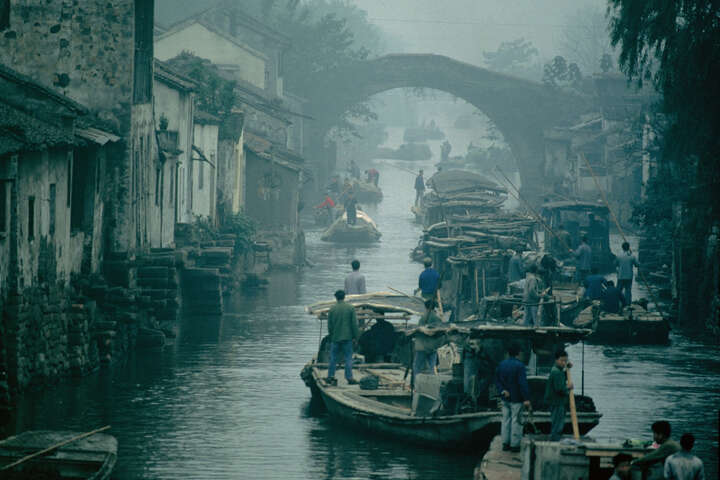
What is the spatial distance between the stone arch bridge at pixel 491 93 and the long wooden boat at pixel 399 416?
43407 millimetres

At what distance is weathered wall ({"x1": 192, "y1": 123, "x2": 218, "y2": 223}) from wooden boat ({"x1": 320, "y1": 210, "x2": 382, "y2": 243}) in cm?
1126

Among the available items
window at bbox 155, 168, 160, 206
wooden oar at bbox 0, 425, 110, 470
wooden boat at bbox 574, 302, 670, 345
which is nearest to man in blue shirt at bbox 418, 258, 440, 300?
wooden boat at bbox 574, 302, 670, 345

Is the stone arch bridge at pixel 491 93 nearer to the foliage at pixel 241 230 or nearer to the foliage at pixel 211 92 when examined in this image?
the foliage at pixel 211 92

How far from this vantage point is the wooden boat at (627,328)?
2686 cm

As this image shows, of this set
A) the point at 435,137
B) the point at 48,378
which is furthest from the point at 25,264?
the point at 435,137

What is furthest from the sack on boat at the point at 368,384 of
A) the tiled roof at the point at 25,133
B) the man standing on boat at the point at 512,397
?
the tiled roof at the point at 25,133

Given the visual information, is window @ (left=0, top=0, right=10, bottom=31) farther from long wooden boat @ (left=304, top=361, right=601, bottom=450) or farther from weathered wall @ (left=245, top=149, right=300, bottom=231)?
weathered wall @ (left=245, top=149, right=300, bottom=231)

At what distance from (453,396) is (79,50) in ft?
40.7

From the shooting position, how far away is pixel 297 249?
1620 inches

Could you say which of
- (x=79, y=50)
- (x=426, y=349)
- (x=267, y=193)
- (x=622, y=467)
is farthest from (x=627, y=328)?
(x=267, y=193)

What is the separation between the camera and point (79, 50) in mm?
25516

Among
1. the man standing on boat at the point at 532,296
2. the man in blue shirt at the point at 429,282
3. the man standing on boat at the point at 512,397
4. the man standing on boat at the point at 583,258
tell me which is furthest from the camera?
the man standing on boat at the point at 583,258

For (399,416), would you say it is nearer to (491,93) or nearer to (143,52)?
(143,52)

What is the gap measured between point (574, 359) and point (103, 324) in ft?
30.7
